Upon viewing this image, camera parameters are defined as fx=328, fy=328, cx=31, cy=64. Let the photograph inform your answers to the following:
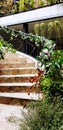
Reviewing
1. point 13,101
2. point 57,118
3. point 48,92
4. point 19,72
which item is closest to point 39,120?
point 57,118

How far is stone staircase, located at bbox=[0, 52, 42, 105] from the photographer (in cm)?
779

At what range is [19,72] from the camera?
9.96 m

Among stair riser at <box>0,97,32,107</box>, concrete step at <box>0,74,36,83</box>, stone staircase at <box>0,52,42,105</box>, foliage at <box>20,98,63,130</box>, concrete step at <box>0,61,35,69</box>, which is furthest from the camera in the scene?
concrete step at <box>0,61,35,69</box>

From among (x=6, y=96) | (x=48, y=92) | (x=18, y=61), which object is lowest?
(x=18, y=61)

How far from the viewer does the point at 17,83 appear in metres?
8.95

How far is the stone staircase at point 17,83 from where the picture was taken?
7789 millimetres

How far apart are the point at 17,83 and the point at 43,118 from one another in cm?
465

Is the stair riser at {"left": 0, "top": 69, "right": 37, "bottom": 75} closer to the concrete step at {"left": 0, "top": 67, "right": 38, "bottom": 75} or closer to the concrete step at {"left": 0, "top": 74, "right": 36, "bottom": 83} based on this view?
the concrete step at {"left": 0, "top": 67, "right": 38, "bottom": 75}

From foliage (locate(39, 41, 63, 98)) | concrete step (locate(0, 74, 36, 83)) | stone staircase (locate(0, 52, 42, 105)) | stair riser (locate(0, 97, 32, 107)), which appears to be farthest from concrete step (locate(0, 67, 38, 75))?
foliage (locate(39, 41, 63, 98))

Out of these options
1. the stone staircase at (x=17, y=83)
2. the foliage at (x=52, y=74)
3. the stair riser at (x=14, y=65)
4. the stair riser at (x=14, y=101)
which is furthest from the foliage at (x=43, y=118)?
the stair riser at (x=14, y=65)

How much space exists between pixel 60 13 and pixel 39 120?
7.41 metres

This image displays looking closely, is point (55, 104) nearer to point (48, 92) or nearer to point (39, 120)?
point (39, 120)

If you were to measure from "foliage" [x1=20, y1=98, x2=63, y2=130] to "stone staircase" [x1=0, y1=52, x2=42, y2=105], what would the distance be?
2.33 m

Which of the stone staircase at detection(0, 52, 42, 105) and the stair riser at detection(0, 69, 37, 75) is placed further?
the stair riser at detection(0, 69, 37, 75)
